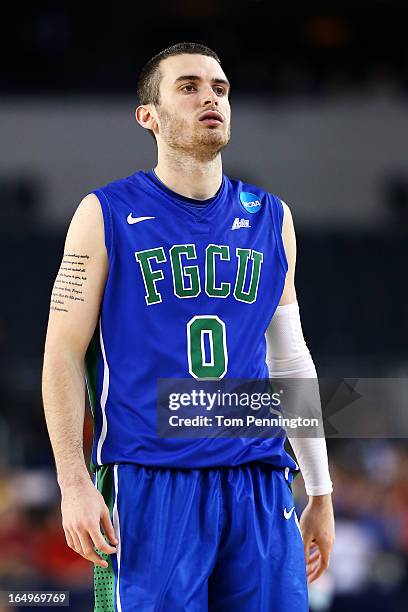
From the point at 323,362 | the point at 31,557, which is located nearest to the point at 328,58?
the point at 323,362

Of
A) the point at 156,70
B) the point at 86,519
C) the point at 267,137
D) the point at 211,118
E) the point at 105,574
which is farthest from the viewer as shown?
the point at 267,137

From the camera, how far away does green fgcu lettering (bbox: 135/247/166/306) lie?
268 cm

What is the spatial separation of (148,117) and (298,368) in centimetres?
86

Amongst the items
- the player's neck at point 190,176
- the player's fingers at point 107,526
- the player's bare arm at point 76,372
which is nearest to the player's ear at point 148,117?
the player's neck at point 190,176

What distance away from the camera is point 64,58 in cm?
1230

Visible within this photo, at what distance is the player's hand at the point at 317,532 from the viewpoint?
2977 millimetres

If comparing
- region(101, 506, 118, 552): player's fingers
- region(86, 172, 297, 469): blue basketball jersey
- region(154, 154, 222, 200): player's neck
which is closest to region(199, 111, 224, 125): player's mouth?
region(154, 154, 222, 200): player's neck

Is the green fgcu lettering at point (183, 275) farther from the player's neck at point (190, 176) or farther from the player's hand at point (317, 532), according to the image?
the player's hand at point (317, 532)

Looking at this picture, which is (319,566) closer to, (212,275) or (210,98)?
Answer: (212,275)

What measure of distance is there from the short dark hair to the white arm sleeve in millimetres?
734

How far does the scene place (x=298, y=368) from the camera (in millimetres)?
2994

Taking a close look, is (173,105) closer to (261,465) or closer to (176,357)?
(176,357)

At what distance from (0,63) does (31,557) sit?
7.43 meters

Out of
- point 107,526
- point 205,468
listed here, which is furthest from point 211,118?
point 107,526
